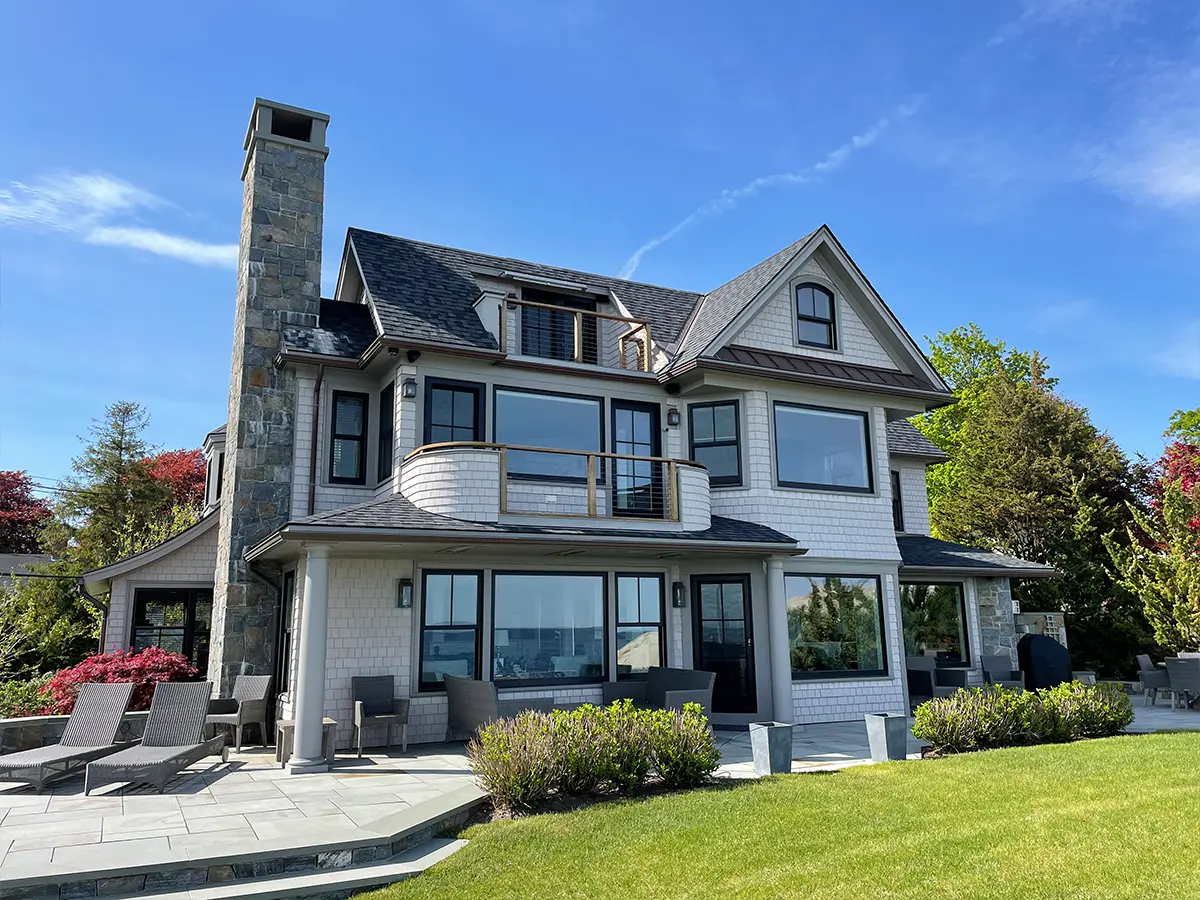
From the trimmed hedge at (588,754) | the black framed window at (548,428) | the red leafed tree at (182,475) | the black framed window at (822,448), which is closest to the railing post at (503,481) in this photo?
the black framed window at (548,428)

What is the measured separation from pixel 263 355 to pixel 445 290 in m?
Result: 3.22

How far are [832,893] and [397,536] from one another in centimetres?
676

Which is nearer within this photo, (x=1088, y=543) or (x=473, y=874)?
(x=473, y=874)

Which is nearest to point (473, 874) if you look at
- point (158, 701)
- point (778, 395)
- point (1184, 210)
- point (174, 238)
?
point (158, 701)

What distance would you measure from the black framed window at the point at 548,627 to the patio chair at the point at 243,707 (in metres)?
3.23

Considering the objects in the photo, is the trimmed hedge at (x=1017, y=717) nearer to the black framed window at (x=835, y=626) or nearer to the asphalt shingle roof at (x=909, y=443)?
the black framed window at (x=835, y=626)

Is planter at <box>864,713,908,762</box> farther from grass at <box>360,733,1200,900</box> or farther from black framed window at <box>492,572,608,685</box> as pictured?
black framed window at <box>492,572,608,685</box>

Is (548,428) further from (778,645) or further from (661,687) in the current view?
(778,645)

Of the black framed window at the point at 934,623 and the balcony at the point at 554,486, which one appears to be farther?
the black framed window at the point at 934,623

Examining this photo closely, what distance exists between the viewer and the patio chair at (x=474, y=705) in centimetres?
1041

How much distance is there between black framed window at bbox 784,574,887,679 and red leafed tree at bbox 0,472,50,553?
2993 cm

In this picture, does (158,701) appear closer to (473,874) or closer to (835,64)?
(473,874)

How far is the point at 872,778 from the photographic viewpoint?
8.69m

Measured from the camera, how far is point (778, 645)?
13266mm
